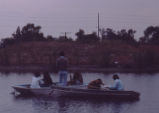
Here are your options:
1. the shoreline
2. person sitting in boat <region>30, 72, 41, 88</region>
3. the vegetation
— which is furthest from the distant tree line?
person sitting in boat <region>30, 72, 41, 88</region>

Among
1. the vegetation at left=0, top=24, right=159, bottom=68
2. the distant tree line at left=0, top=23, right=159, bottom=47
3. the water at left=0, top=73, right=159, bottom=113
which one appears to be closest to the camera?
the water at left=0, top=73, right=159, bottom=113

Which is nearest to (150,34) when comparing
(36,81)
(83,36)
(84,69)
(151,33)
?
(151,33)

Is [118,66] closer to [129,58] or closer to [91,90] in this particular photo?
[129,58]

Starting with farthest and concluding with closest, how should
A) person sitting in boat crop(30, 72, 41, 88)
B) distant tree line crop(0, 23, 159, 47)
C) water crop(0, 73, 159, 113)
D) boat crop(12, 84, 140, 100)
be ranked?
distant tree line crop(0, 23, 159, 47) < person sitting in boat crop(30, 72, 41, 88) < boat crop(12, 84, 140, 100) < water crop(0, 73, 159, 113)

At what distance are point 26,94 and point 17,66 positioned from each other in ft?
104

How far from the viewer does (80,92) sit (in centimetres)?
2558

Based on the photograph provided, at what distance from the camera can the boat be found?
25.0m

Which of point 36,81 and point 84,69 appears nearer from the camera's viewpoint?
point 36,81

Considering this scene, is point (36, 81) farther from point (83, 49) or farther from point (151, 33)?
point (151, 33)

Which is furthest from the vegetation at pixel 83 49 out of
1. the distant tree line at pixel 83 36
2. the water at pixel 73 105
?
the water at pixel 73 105

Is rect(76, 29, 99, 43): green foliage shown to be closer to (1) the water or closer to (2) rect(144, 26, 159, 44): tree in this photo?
(2) rect(144, 26, 159, 44): tree

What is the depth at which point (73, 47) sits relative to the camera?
71.6 metres

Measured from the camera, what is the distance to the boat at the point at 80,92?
81.9 feet

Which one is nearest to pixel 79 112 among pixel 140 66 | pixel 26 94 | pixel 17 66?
pixel 26 94
